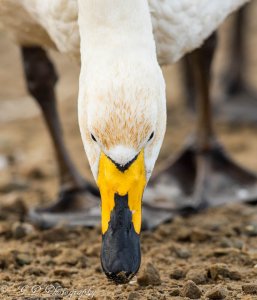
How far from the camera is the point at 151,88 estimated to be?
415cm

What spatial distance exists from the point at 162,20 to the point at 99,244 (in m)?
1.33

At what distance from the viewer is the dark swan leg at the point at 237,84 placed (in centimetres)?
864

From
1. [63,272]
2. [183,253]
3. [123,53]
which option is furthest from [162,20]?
[63,272]

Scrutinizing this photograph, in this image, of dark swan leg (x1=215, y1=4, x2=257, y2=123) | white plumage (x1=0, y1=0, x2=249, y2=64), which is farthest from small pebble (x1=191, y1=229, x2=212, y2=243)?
dark swan leg (x1=215, y1=4, x2=257, y2=123)

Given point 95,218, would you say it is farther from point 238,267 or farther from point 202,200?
point 238,267

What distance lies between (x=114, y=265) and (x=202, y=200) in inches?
81.9

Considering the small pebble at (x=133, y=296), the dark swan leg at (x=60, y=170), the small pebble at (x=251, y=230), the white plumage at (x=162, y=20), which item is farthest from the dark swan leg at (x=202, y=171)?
the small pebble at (x=133, y=296)

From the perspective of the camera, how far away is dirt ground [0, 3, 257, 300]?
4.30 metres

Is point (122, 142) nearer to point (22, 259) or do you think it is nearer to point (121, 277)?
point (121, 277)

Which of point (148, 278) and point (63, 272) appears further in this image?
point (63, 272)

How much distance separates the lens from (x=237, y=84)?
9.07m

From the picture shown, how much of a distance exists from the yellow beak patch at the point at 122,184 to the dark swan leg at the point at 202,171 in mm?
1974

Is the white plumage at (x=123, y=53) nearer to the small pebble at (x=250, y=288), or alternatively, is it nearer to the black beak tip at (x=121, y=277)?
the black beak tip at (x=121, y=277)

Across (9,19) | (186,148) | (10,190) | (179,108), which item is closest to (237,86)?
(179,108)
